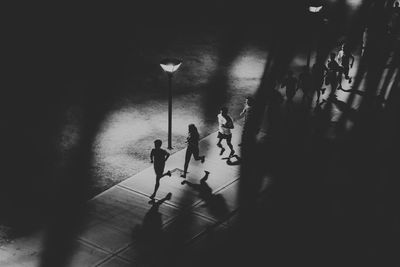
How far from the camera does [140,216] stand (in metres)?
13.0

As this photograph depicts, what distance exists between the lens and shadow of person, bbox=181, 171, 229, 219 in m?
13.3

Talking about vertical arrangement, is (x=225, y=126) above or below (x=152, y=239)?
above

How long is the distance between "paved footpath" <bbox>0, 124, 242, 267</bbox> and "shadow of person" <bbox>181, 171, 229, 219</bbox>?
2 cm

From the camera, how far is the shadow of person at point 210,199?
13.3 meters

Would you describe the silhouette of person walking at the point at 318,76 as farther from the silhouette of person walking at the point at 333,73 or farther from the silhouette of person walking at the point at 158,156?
the silhouette of person walking at the point at 158,156

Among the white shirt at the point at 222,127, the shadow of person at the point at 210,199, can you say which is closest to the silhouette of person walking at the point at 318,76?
the white shirt at the point at 222,127

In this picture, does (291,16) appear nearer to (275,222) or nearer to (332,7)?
(332,7)

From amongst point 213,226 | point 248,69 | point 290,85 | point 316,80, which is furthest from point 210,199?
point 248,69

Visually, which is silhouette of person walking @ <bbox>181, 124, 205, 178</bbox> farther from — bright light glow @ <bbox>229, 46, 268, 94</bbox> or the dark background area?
bright light glow @ <bbox>229, 46, 268, 94</bbox>

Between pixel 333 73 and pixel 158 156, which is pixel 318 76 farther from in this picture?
pixel 158 156

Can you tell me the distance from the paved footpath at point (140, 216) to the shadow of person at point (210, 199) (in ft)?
0.08

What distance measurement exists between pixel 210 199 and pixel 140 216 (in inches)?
72.5

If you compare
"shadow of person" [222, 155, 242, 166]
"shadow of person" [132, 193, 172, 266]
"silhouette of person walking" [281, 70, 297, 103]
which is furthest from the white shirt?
"silhouette of person walking" [281, 70, 297, 103]

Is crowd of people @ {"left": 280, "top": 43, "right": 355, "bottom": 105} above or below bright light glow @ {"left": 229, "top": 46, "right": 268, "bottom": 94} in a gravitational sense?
above
